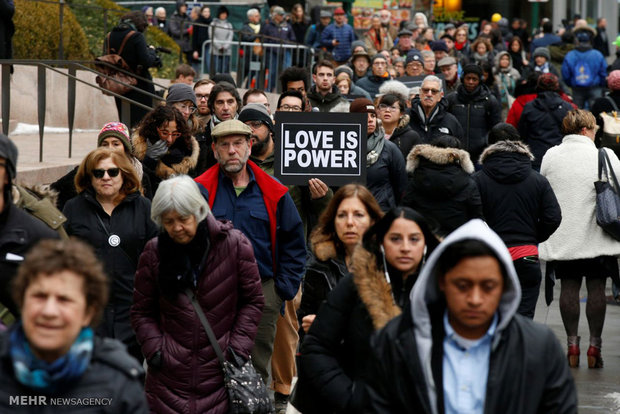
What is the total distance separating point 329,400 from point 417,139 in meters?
6.77

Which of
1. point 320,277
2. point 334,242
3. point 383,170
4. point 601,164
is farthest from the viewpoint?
point 601,164

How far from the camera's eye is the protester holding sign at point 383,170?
9.77m

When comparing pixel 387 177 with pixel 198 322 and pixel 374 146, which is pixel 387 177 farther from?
pixel 198 322

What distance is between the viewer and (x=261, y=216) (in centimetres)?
742

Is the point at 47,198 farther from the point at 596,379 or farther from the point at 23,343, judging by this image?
the point at 596,379

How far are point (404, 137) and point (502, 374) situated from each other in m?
7.89

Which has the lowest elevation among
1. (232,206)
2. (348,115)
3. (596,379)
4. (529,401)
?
(596,379)

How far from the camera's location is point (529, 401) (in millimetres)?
3746

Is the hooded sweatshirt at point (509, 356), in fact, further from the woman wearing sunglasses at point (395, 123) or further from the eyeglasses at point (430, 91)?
the eyeglasses at point (430, 91)

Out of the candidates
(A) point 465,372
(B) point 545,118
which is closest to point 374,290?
(A) point 465,372

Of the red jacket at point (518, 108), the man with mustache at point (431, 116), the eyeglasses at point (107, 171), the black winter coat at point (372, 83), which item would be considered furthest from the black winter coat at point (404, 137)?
the eyeglasses at point (107, 171)

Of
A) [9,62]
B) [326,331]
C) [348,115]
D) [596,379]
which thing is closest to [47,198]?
[326,331]

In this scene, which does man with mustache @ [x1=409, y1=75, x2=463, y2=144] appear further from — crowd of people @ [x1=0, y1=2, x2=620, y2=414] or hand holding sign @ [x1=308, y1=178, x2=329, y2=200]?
hand holding sign @ [x1=308, y1=178, x2=329, y2=200]

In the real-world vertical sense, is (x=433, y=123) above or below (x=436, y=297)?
above
